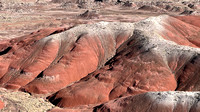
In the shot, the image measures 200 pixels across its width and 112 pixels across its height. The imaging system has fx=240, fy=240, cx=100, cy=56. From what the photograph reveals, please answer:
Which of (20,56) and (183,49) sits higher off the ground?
(183,49)

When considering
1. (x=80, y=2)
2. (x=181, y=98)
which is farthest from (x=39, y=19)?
(x=181, y=98)

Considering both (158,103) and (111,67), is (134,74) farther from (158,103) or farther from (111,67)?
(158,103)

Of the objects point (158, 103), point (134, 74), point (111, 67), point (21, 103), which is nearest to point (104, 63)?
point (111, 67)

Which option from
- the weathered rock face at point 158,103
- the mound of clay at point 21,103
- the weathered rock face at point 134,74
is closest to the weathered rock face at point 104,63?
the weathered rock face at point 134,74

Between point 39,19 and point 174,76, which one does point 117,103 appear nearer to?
point 174,76

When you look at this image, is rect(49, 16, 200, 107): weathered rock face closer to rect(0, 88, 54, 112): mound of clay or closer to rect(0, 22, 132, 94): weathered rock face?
rect(0, 88, 54, 112): mound of clay

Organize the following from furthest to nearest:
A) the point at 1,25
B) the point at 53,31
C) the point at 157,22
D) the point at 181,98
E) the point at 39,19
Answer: the point at 39,19, the point at 1,25, the point at 53,31, the point at 157,22, the point at 181,98

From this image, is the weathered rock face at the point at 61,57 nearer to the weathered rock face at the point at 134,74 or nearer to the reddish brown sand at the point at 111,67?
the reddish brown sand at the point at 111,67
